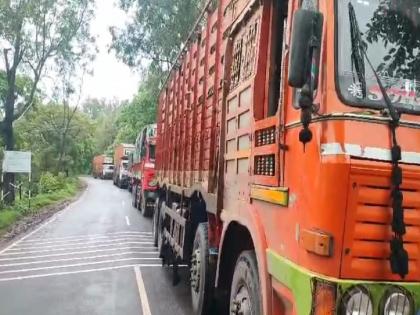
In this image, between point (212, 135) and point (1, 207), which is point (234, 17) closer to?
point (212, 135)

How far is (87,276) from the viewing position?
8688 millimetres

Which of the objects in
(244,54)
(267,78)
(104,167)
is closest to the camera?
(267,78)

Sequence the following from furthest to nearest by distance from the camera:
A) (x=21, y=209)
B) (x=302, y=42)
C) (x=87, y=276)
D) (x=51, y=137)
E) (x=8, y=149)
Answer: (x=51, y=137), (x=8, y=149), (x=21, y=209), (x=87, y=276), (x=302, y=42)

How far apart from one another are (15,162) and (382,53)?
18599 mm

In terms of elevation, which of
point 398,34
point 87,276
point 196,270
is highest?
point 398,34

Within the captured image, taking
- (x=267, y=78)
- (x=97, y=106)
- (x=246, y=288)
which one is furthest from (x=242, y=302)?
(x=97, y=106)

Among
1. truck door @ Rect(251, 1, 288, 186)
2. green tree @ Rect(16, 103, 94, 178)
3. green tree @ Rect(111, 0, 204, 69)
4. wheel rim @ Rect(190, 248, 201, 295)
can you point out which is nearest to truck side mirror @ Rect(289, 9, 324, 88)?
truck door @ Rect(251, 1, 288, 186)

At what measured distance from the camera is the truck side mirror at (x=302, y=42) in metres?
2.59

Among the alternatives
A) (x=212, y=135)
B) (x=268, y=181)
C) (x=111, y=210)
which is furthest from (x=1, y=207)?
(x=268, y=181)

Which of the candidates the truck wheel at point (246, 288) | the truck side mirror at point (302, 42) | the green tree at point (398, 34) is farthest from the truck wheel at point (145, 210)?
the truck side mirror at point (302, 42)

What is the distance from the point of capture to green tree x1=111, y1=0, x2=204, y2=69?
949 inches

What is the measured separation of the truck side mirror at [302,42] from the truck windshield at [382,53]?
0.17 meters

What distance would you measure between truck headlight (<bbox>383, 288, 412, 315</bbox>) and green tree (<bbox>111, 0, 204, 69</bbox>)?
2222cm

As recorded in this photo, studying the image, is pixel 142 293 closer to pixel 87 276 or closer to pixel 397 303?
pixel 87 276
